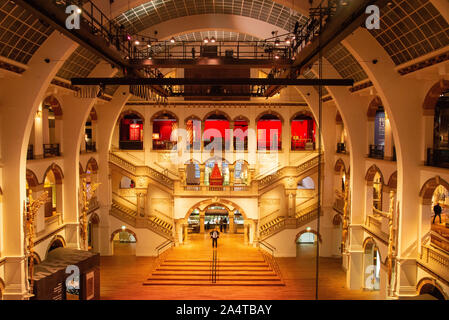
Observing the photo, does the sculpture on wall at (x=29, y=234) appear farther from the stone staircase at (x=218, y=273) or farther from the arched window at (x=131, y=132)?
the arched window at (x=131, y=132)

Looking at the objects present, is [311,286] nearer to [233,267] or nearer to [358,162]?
[233,267]

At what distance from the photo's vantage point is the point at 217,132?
93.6 ft

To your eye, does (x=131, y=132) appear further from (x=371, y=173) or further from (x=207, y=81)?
(x=207, y=81)

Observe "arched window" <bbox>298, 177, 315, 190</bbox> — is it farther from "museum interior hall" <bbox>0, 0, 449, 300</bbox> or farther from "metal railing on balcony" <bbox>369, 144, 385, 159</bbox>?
"metal railing on balcony" <bbox>369, 144, 385, 159</bbox>

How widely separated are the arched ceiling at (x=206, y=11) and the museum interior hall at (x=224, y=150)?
116 millimetres

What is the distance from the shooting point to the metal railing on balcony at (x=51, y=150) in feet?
61.2

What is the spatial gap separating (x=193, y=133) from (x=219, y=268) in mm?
11093

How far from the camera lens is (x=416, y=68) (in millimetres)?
12461

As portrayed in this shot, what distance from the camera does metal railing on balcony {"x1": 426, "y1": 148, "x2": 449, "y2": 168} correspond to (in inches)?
505

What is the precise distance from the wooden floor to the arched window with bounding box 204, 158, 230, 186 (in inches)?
171

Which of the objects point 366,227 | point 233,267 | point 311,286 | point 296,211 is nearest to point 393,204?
point 366,227

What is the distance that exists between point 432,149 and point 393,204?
8.65 ft

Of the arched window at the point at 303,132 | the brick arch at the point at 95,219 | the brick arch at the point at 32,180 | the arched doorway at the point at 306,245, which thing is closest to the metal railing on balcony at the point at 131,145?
the brick arch at the point at 95,219

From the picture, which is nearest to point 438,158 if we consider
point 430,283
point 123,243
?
point 430,283
